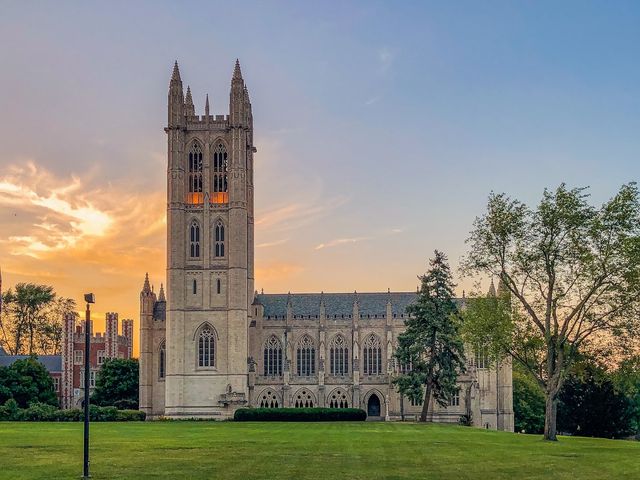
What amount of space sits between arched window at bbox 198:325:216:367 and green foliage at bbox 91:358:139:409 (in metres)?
9.43

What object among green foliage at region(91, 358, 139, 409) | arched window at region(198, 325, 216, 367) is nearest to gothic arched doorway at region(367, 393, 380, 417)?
arched window at region(198, 325, 216, 367)

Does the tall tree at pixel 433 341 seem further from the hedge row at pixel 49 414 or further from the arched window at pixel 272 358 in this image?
the hedge row at pixel 49 414

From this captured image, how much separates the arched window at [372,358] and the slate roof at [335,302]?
3413 millimetres

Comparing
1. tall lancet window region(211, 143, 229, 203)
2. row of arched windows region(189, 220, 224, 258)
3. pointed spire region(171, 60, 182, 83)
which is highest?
pointed spire region(171, 60, 182, 83)

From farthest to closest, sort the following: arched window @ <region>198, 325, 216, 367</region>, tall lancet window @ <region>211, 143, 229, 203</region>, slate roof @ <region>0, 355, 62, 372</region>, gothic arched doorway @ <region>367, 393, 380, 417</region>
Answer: slate roof @ <region>0, 355, 62, 372</region> → tall lancet window @ <region>211, 143, 229, 203</region> → gothic arched doorway @ <region>367, 393, 380, 417</region> → arched window @ <region>198, 325, 216, 367</region>

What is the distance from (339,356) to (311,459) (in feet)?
197

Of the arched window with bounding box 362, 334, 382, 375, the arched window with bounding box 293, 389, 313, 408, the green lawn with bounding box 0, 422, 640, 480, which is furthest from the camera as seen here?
the arched window with bounding box 362, 334, 382, 375

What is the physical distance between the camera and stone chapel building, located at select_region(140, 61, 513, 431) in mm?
83000

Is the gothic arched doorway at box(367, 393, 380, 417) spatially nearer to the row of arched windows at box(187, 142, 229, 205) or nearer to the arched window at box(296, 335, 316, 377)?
the arched window at box(296, 335, 316, 377)

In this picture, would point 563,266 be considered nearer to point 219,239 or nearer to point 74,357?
point 219,239

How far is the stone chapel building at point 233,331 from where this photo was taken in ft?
272

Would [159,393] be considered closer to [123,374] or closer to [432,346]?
[123,374]

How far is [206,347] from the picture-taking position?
83.6 metres

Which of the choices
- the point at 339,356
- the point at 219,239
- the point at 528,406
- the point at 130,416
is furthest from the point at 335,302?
the point at 130,416
